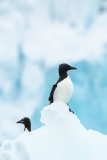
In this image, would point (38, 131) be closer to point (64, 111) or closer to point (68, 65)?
point (64, 111)

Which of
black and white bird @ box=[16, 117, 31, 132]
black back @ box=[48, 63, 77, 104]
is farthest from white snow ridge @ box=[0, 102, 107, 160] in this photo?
black and white bird @ box=[16, 117, 31, 132]

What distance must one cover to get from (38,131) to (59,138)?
1.49 feet

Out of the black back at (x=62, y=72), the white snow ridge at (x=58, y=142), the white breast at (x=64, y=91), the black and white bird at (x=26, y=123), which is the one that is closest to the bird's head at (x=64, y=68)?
the black back at (x=62, y=72)

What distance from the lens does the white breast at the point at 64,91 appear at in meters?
8.98

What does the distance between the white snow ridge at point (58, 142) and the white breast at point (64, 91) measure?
A: 26 centimetres

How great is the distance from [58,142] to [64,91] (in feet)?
3.47

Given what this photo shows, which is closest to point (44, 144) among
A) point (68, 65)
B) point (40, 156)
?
point (40, 156)

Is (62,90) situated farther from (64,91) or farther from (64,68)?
(64,68)

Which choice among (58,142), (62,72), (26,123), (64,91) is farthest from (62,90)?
(26,123)

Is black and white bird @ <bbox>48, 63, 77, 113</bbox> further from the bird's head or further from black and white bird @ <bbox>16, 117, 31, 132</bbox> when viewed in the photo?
black and white bird @ <bbox>16, 117, 31, 132</bbox>

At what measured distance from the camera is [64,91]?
8992 mm

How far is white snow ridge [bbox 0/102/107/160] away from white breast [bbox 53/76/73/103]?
10.2 inches

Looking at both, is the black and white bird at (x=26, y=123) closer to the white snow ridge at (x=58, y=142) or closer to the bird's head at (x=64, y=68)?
the bird's head at (x=64, y=68)

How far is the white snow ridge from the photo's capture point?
8439mm
